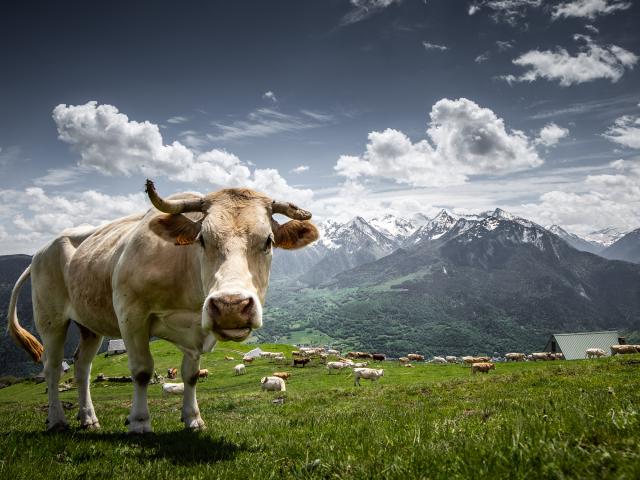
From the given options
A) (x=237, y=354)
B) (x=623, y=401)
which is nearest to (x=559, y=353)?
(x=237, y=354)

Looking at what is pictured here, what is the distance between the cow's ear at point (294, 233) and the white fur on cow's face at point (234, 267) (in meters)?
0.57

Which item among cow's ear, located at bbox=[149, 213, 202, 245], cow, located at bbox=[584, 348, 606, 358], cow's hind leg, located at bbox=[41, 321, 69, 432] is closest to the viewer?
cow's ear, located at bbox=[149, 213, 202, 245]

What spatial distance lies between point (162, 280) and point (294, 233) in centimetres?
246

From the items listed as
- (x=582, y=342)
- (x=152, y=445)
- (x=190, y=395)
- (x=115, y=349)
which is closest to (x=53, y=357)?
(x=190, y=395)

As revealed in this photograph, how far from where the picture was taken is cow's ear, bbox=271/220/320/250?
7324mm

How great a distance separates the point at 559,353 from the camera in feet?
261

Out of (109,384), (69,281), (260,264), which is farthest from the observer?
(109,384)

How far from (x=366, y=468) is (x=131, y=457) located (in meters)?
3.49

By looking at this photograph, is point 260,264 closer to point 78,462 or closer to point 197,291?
point 197,291

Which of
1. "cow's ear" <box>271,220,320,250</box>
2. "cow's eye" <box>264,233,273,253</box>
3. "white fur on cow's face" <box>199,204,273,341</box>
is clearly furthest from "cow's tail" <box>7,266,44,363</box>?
"cow's eye" <box>264,233,273,253</box>

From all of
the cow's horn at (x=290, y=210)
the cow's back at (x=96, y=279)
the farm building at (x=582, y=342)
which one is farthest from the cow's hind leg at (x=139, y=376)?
A: the farm building at (x=582, y=342)

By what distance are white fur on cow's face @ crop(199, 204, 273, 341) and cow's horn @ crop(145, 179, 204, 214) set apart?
0.55 metres

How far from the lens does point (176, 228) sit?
6988 mm

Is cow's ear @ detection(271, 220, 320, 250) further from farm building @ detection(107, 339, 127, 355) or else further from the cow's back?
farm building @ detection(107, 339, 127, 355)
